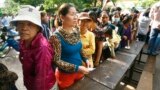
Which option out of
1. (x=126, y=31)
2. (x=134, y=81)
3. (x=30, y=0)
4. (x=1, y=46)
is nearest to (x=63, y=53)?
(x=126, y=31)

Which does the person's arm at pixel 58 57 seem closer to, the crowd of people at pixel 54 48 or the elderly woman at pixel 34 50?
the crowd of people at pixel 54 48

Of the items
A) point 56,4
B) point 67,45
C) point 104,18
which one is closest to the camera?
point 67,45

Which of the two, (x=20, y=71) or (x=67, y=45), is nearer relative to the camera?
(x=67, y=45)

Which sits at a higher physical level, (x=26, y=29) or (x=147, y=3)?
(x=147, y=3)

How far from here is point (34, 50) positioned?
4.48 ft

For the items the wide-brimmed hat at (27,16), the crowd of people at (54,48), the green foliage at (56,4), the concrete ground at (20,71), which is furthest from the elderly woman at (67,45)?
the green foliage at (56,4)

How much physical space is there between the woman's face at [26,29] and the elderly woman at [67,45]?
34 centimetres

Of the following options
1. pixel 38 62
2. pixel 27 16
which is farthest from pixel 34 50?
pixel 27 16

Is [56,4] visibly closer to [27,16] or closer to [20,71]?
[20,71]

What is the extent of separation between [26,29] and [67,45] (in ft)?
1.75

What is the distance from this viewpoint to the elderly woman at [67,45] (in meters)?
1.75

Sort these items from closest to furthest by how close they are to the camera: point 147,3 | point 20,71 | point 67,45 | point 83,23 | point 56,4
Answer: point 67,45 → point 83,23 → point 20,71 → point 56,4 → point 147,3

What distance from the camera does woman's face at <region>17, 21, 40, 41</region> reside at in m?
1.40

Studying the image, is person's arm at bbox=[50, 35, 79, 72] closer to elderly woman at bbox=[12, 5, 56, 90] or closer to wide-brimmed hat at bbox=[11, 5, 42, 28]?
elderly woman at bbox=[12, 5, 56, 90]
